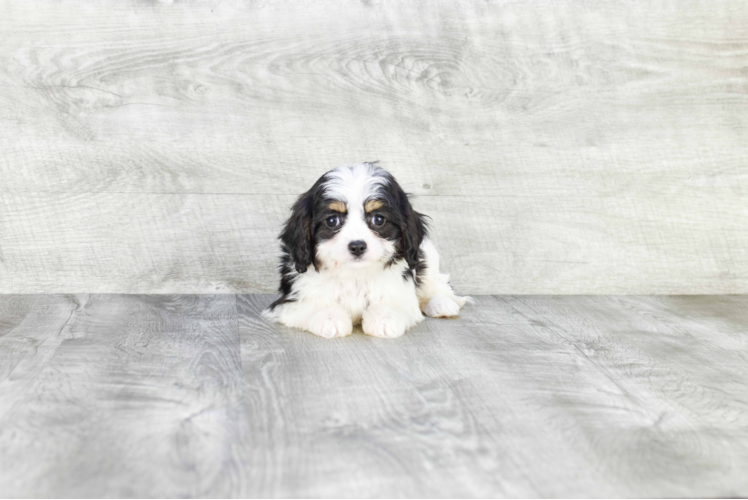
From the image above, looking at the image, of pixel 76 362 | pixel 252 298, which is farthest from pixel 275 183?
pixel 76 362

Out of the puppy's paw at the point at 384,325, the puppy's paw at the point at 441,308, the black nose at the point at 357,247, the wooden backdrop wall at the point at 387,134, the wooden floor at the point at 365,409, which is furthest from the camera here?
the wooden backdrop wall at the point at 387,134

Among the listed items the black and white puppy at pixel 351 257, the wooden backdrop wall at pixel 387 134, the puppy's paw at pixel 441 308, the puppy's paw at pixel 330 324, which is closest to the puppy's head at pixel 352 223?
the black and white puppy at pixel 351 257

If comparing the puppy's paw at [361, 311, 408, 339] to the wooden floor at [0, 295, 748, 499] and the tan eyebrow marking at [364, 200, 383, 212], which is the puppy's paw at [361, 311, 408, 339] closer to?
the wooden floor at [0, 295, 748, 499]

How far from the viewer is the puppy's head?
259 cm

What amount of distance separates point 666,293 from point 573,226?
688 mm

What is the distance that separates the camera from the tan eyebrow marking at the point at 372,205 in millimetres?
2609

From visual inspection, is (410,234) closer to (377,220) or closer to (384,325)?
(377,220)

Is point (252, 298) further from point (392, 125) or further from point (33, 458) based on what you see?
point (33, 458)

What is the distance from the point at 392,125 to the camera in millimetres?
3596

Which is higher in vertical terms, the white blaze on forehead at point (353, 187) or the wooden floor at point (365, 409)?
the white blaze on forehead at point (353, 187)

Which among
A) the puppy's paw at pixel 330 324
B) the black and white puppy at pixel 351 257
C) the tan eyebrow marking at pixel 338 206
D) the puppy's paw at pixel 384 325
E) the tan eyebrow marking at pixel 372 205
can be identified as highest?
the tan eyebrow marking at pixel 338 206

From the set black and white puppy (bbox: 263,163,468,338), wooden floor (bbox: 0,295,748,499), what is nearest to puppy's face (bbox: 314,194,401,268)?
black and white puppy (bbox: 263,163,468,338)

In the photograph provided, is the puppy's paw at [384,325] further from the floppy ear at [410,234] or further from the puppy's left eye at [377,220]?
the puppy's left eye at [377,220]

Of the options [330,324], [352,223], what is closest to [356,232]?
[352,223]
